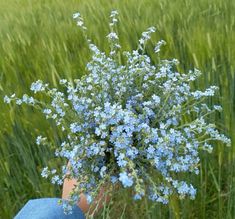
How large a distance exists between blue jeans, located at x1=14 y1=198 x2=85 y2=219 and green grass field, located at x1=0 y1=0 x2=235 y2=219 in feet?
0.31

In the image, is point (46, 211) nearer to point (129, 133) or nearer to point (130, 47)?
point (129, 133)

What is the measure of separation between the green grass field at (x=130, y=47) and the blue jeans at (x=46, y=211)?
0.09 m

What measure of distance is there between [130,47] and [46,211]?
66 cm

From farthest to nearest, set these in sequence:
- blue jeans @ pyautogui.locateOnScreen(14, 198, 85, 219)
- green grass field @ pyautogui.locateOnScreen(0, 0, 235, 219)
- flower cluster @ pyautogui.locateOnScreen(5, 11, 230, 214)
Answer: green grass field @ pyautogui.locateOnScreen(0, 0, 235, 219) < blue jeans @ pyautogui.locateOnScreen(14, 198, 85, 219) < flower cluster @ pyautogui.locateOnScreen(5, 11, 230, 214)

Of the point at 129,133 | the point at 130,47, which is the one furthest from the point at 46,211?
the point at 130,47

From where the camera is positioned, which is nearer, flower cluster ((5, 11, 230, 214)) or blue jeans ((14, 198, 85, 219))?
flower cluster ((5, 11, 230, 214))

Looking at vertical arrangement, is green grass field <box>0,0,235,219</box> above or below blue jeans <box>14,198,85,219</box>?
above

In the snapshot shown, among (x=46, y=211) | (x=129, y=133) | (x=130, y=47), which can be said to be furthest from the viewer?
(x=130, y=47)

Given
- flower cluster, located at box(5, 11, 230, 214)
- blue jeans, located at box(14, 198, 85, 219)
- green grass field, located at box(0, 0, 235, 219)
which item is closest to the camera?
flower cluster, located at box(5, 11, 230, 214)

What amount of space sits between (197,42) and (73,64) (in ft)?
1.17

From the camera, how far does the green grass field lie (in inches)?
46.2

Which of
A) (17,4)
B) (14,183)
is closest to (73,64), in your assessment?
(14,183)

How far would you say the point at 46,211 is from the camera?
0.92m

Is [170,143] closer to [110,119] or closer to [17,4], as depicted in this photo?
[110,119]
